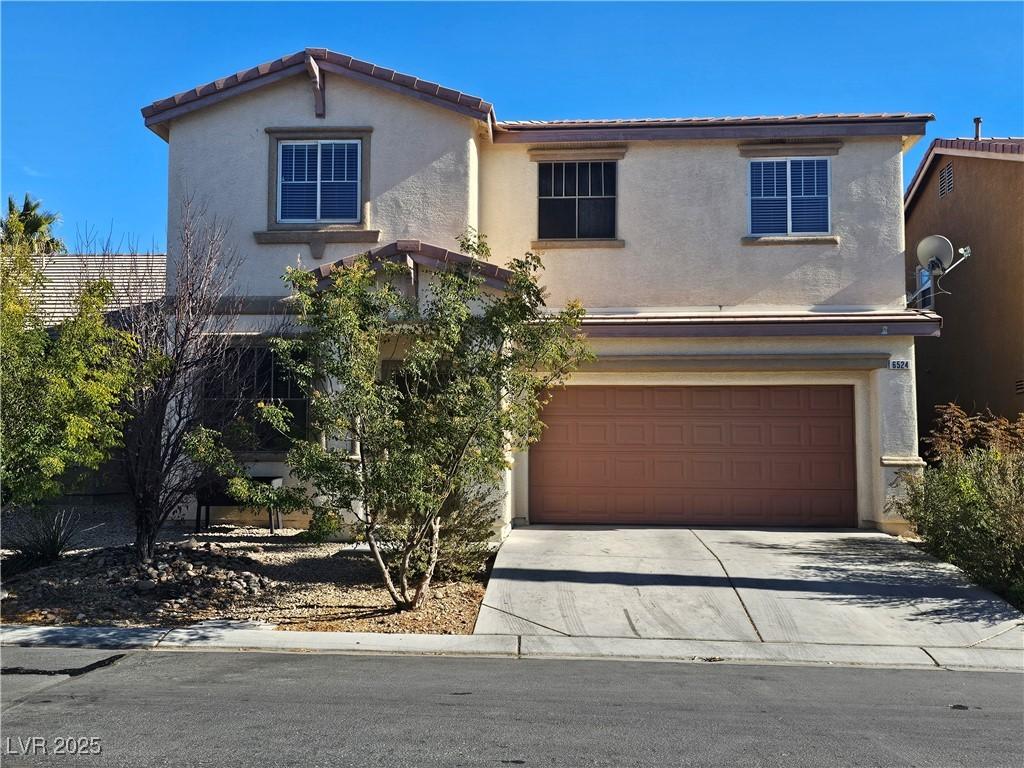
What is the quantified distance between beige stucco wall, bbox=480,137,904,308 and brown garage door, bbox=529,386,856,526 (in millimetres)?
1611

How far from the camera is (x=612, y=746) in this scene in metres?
5.42

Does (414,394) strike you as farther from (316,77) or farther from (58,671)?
(316,77)

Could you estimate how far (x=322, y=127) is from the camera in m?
14.0

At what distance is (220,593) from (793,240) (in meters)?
9.94

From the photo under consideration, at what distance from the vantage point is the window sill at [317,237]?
13734 millimetres

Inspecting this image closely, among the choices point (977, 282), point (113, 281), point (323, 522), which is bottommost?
point (323, 522)

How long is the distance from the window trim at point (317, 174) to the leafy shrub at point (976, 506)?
29.7 ft

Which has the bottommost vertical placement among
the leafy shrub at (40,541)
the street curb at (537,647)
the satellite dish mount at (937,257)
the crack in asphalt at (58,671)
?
the street curb at (537,647)

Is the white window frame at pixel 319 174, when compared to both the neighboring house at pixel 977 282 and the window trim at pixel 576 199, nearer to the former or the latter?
the window trim at pixel 576 199

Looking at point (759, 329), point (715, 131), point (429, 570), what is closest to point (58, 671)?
point (429, 570)

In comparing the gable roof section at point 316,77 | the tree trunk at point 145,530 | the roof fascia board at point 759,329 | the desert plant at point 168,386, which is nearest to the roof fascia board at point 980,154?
the roof fascia board at point 759,329

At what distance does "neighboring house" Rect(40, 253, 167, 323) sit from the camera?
35.9 feet

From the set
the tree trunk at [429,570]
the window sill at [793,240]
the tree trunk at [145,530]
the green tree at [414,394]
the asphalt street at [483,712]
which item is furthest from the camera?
the window sill at [793,240]

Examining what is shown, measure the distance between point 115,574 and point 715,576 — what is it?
7.00 metres
